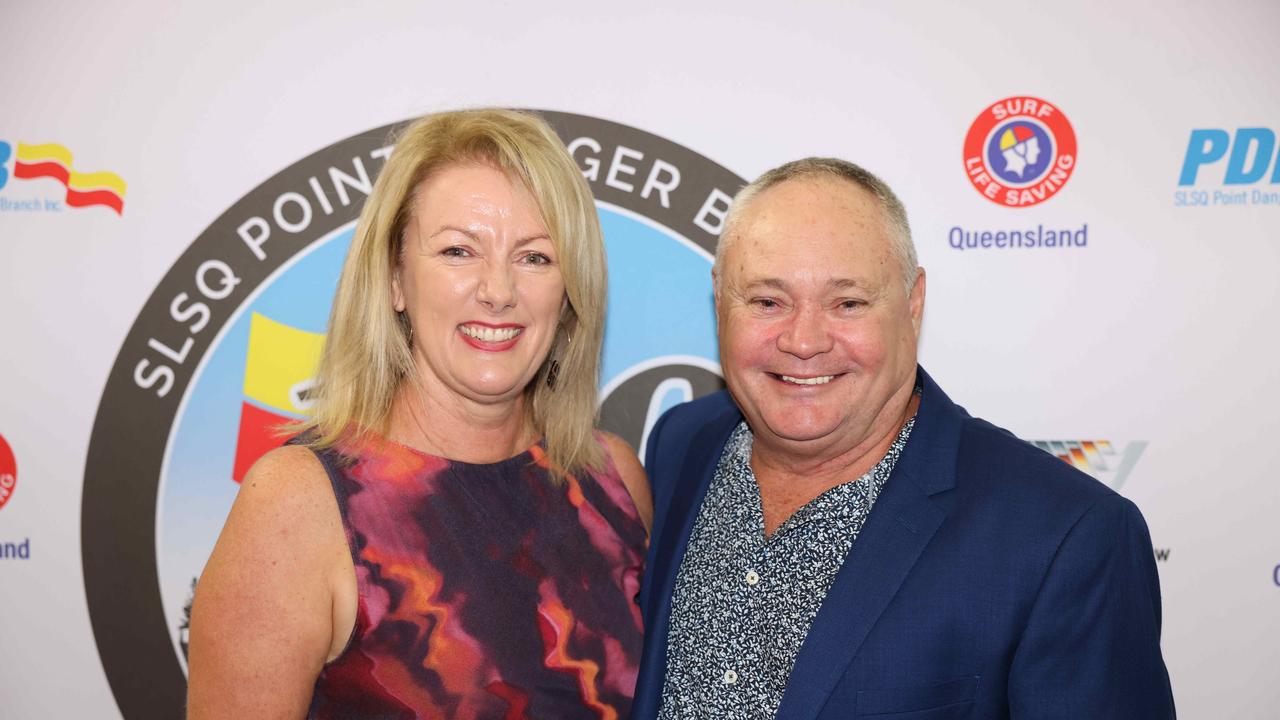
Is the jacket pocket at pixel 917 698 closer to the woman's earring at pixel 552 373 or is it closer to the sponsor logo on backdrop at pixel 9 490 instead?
the woman's earring at pixel 552 373

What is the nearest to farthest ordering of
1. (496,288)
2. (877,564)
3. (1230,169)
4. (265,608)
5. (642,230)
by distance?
(265,608), (877,564), (496,288), (1230,169), (642,230)

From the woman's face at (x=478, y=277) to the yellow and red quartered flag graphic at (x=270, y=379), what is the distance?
3.45ft

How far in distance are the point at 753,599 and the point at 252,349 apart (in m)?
1.81

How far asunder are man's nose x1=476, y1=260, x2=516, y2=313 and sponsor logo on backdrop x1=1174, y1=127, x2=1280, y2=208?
199cm

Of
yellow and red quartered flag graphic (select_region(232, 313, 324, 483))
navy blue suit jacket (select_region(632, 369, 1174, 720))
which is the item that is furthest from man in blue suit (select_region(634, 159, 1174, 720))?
yellow and red quartered flag graphic (select_region(232, 313, 324, 483))

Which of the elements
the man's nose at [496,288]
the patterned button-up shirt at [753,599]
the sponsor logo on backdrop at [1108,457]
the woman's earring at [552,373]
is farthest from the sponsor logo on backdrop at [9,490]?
the sponsor logo on backdrop at [1108,457]

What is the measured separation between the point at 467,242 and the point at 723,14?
133 centimetres

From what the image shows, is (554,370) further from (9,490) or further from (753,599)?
(9,490)

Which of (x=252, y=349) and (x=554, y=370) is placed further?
(x=252, y=349)

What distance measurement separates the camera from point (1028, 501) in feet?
5.79

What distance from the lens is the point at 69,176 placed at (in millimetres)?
2975

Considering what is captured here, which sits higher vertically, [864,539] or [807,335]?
[807,335]

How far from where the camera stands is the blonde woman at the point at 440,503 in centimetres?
171

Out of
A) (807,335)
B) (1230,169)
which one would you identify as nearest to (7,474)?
Answer: (807,335)
